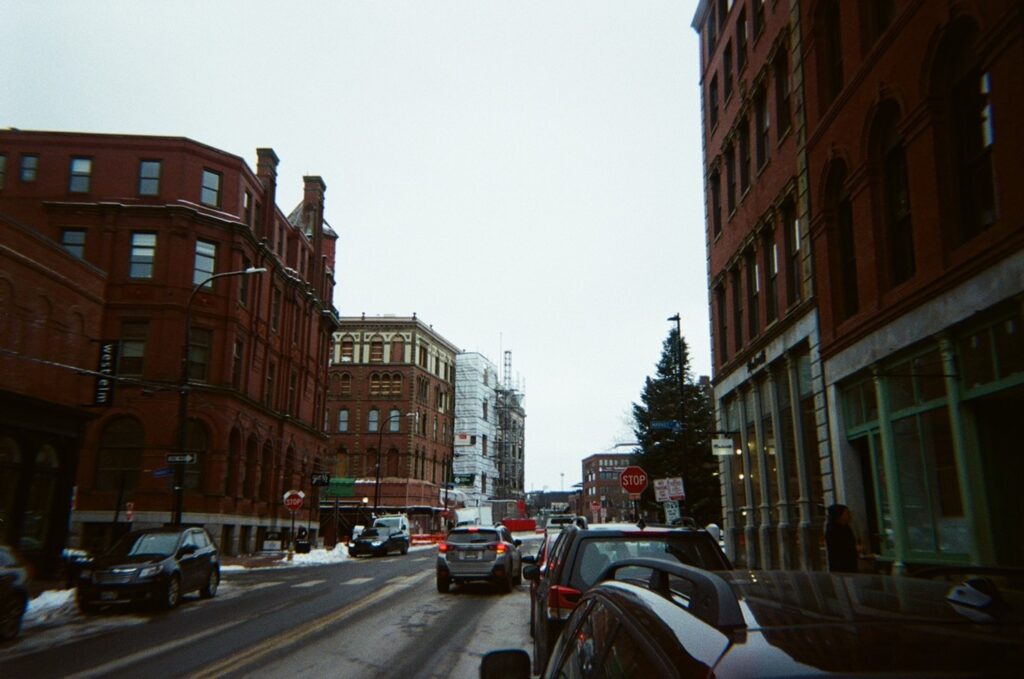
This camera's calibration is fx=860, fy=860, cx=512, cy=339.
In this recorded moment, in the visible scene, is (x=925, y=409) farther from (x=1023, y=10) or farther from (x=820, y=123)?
(x=820, y=123)

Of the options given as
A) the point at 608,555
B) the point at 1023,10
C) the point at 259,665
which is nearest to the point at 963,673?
the point at 608,555

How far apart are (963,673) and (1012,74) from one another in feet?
39.8

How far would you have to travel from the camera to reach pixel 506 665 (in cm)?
373

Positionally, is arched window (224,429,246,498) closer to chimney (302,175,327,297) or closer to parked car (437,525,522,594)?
chimney (302,175,327,297)

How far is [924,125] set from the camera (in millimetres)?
14008

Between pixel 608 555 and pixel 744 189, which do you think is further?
pixel 744 189

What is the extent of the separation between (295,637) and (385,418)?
7215cm

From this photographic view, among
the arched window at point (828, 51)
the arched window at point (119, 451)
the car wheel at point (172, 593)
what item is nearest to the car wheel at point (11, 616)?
the car wheel at point (172, 593)

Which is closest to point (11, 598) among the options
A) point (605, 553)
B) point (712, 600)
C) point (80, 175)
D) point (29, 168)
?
point (605, 553)

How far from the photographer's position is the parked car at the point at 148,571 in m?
17.0

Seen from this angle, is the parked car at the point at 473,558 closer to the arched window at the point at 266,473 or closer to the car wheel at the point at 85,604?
the car wheel at the point at 85,604

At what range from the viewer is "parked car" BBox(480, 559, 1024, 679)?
6.08ft

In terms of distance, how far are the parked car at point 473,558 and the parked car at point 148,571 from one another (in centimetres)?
573

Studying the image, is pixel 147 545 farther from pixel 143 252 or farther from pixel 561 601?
pixel 143 252
